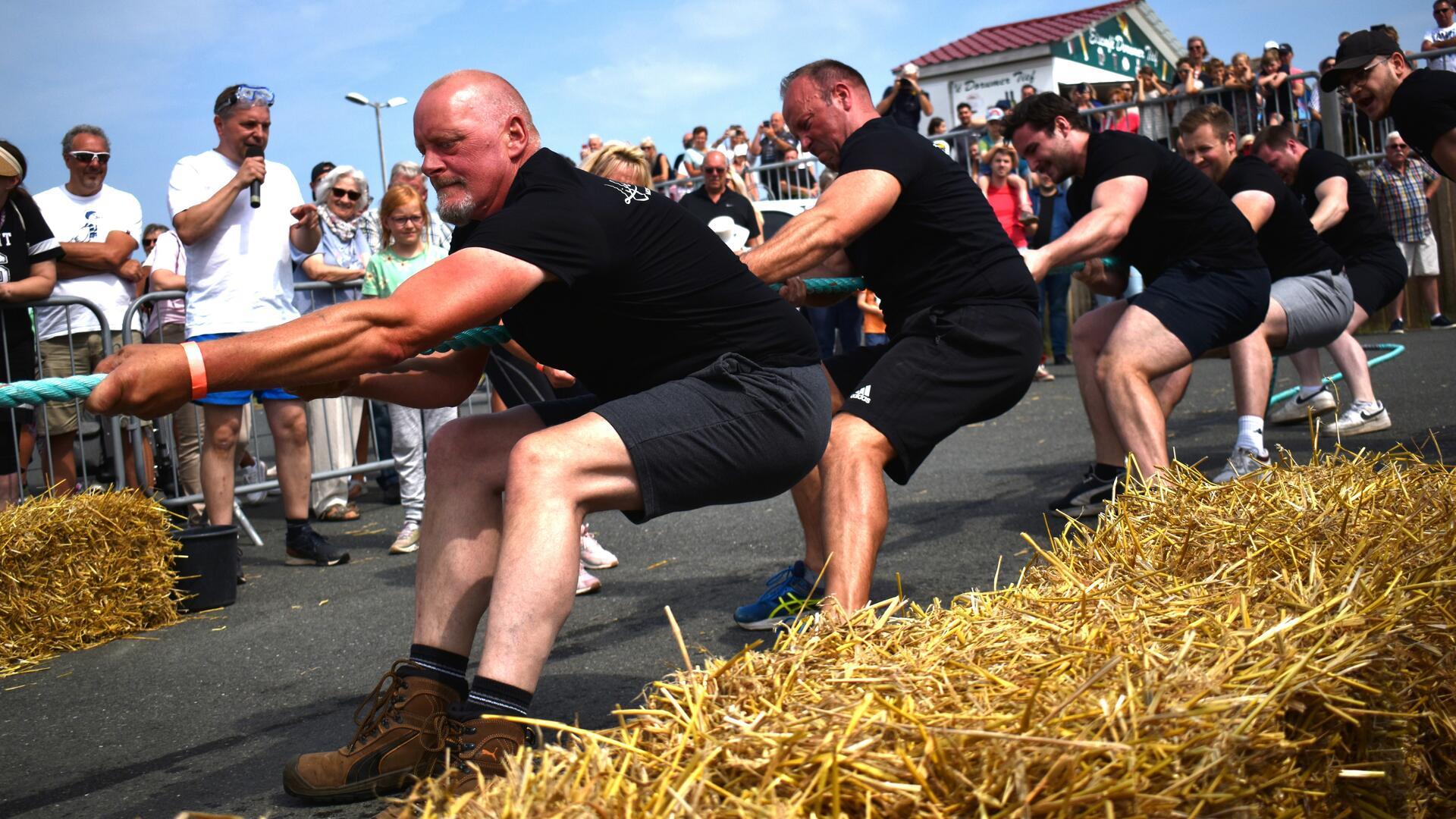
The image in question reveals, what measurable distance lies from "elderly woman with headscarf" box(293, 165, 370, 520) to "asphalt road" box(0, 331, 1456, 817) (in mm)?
331

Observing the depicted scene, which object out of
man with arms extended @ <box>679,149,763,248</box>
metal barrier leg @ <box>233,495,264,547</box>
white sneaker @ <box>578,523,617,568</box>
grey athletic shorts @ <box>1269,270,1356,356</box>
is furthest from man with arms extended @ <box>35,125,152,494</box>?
grey athletic shorts @ <box>1269,270,1356,356</box>

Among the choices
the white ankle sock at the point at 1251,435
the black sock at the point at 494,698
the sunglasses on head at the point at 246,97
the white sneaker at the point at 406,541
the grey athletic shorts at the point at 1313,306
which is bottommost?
the white sneaker at the point at 406,541

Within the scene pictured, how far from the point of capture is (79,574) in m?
5.35

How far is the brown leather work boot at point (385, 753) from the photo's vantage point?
3023 mm

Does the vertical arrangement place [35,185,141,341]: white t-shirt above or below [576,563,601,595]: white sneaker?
above

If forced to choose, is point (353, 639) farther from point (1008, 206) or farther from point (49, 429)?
point (1008, 206)

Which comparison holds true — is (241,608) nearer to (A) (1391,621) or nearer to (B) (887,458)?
(B) (887,458)

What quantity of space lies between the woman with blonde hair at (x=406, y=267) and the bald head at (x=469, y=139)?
4127mm

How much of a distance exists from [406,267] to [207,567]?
7.39 feet

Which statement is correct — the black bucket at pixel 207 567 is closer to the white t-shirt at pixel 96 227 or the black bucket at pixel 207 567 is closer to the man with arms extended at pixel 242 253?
the man with arms extended at pixel 242 253

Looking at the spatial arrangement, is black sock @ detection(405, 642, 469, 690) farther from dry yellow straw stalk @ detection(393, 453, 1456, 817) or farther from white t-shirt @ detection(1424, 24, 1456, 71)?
white t-shirt @ detection(1424, 24, 1456, 71)

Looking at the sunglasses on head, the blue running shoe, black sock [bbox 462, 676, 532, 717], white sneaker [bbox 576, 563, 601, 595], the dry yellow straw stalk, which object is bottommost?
white sneaker [bbox 576, 563, 601, 595]

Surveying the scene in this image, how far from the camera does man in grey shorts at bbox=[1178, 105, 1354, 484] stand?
6113 mm

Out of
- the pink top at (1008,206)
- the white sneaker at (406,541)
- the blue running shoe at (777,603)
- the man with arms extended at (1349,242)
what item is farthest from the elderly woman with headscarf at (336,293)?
the pink top at (1008,206)
